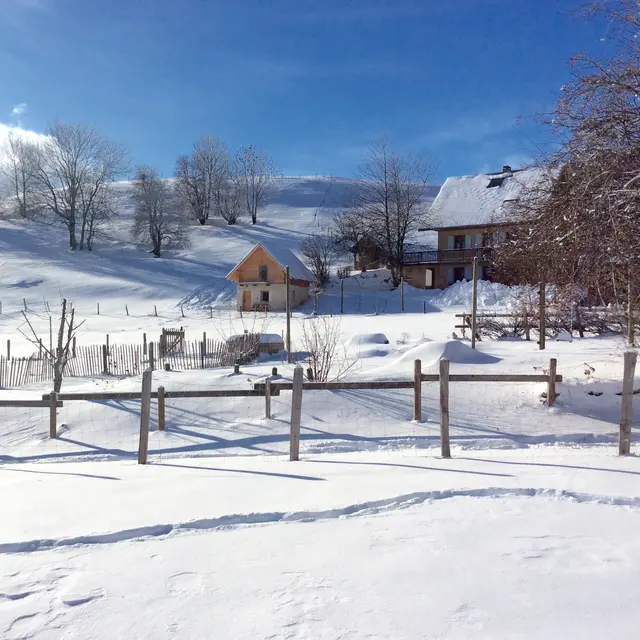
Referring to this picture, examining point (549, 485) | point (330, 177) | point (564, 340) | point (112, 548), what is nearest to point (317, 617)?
point (112, 548)

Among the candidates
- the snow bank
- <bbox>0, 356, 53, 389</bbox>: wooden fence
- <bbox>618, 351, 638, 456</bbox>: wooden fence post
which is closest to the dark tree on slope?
<bbox>618, 351, 638, 456</bbox>: wooden fence post

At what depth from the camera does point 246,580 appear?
3865 millimetres

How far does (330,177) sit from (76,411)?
107m

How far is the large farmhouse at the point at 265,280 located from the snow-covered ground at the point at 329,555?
127ft

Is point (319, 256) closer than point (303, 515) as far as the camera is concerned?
No

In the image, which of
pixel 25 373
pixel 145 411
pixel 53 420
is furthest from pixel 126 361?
pixel 145 411

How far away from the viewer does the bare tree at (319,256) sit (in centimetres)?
5178

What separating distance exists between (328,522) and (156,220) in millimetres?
62567

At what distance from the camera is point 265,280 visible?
45688mm

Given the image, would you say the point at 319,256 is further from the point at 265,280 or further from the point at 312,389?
the point at 312,389

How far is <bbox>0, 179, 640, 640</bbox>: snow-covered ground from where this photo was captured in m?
3.40

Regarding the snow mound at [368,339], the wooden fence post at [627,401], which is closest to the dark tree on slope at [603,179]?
the wooden fence post at [627,401]

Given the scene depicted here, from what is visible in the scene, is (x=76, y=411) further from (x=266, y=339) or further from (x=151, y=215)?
(x=151, y=215)

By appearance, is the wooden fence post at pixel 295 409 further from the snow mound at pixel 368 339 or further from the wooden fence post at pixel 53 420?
the snow mound at pixel 368 339
